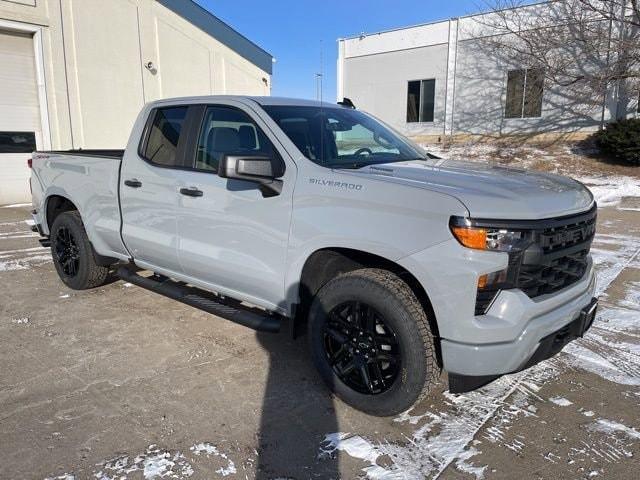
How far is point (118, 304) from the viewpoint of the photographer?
5.18 meters

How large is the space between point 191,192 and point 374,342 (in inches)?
71.3

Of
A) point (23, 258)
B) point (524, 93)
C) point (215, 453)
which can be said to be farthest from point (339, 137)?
point (524, 93)

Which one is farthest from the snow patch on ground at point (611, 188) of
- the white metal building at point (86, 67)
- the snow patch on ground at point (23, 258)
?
the white metal building at point (86, 67)

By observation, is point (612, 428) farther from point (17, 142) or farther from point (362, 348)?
point (17, 142)

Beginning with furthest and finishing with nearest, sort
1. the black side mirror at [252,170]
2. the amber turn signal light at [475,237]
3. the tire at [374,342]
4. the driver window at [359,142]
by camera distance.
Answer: the driver window at [359,142] → the black side mirror at [252,170] → the tire at [374,342] → the amber turn signal light at [475,237]

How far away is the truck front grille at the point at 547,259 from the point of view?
2.58m

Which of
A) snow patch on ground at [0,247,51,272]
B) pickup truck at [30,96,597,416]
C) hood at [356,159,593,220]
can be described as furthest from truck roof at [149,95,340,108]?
snow patch on ground at [0,247,51,272]

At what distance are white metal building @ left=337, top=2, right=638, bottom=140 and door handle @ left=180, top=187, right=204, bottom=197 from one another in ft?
64.5

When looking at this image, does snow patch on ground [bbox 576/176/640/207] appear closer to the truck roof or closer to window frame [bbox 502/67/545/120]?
window frame [bbox 502/67/545/120]

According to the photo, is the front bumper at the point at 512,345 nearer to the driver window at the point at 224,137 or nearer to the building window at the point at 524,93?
the driver window at the point at 224,137

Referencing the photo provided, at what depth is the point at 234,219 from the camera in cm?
358

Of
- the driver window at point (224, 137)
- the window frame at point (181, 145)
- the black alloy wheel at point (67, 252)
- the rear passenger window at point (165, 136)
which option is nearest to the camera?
the driver window at point (224, 137)

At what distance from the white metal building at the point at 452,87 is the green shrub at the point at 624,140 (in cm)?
237

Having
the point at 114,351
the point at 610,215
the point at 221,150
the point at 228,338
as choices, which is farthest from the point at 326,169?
the point at 610,215
